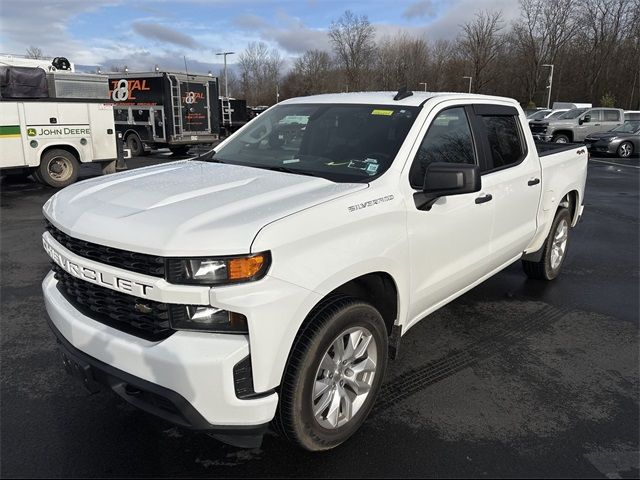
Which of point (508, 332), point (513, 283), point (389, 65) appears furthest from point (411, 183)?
point (389, 65)

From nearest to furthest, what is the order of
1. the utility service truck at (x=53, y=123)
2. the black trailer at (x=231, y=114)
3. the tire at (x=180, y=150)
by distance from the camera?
the utility service truck at (x=53, y=123) < the tire at (x=180, y=150) < the black trailer at (x=231, y=114)

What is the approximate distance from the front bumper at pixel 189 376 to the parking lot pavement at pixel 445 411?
51 cm

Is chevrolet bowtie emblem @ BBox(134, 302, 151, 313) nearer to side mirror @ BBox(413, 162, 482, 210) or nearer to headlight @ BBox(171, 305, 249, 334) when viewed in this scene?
headlight @ BBox(171, 305, 249, 334)

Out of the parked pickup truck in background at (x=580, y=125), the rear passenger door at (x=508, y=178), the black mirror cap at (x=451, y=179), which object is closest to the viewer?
the black mirror cap at (x=451, y=179)

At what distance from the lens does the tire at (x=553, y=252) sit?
17.8 ft

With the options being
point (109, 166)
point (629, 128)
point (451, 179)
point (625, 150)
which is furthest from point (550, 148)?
point (629, 128)

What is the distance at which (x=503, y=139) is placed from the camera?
443 cm

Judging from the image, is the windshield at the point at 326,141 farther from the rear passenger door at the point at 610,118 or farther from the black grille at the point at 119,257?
the rear passenger door at the point at 610,118

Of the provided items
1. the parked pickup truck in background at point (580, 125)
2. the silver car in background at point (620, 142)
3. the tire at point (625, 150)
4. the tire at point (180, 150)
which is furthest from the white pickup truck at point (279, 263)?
the parked pickup truck in background at point (580, 125)

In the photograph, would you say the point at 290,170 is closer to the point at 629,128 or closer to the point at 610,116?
the point at 629,128

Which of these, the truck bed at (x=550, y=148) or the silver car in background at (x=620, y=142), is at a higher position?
the truck bed at (x=550, y=148)

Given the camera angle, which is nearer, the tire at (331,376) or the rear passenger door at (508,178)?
the tire at (331,376)

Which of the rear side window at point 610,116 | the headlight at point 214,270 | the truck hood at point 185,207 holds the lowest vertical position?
the headlight at point 214,270

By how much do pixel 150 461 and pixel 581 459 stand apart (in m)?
2.30
